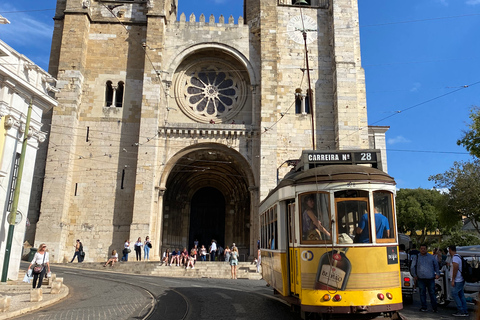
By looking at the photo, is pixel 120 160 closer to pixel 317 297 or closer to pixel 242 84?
pixel 242 84

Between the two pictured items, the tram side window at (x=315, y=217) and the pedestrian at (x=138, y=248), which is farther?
the pedestrian at (x=138, y=248)

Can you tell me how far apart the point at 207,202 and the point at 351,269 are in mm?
21184

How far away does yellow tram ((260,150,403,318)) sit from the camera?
5.17 meters

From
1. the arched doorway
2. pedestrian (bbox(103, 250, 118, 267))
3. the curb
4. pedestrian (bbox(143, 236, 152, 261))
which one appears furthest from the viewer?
the arched doorway

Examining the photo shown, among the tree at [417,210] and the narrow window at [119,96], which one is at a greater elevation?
the narrow window at [119,96]

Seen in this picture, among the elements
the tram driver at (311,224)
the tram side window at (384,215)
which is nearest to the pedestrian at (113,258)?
the tram driver at (311,224)

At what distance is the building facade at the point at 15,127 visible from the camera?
1066cm

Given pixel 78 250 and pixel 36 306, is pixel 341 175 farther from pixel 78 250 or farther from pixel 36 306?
pixel 78 250

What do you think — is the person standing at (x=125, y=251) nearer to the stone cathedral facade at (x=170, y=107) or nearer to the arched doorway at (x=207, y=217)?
the stone cathedral facade at (x=170, y=107)

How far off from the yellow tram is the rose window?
1640 centimetres

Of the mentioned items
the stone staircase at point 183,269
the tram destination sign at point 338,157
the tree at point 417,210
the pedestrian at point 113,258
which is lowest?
the stone staircase at point 183,269

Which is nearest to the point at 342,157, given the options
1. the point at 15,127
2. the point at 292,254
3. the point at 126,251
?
the point at 292,254

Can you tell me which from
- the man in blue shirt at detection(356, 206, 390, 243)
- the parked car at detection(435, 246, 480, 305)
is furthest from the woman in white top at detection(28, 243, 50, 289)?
the parked car at detection(435, 246, 480, 305)

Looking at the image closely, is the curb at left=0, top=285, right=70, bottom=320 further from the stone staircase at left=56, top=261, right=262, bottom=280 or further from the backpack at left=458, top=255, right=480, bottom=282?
the backpack at left=458, top=255, right=480, bottom=282
